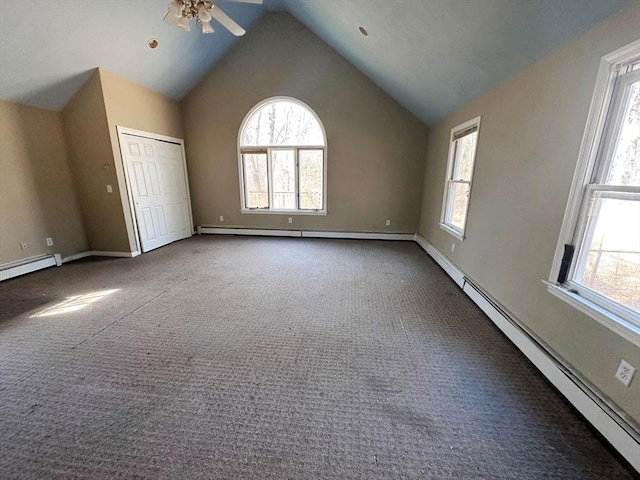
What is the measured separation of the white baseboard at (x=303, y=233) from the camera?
5438mm

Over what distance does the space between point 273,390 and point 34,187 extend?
14.6 ft

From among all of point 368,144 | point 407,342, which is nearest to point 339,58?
point 368,144

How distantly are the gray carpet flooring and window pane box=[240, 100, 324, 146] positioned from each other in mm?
3351

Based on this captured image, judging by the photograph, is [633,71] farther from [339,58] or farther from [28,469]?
[339,58]

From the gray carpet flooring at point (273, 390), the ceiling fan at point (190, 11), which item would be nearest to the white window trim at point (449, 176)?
the gray carpet flooring at point (273, 390)

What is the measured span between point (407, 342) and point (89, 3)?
15.2 ft

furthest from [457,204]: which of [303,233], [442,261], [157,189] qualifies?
[157,189]

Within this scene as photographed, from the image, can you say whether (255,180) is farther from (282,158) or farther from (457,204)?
(457,204)

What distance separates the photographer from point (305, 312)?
2602mm

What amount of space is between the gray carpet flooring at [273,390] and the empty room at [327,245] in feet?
0.05

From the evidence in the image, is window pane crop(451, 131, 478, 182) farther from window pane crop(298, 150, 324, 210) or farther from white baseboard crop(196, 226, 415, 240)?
window pane crop(298, 150, 324, 210)

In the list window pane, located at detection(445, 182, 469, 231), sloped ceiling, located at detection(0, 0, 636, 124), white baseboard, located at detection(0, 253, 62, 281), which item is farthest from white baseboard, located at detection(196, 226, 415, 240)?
white baseboard, located at detection(0, 253, 62, 281)

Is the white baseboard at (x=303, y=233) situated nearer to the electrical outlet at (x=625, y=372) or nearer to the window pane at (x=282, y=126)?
the window pane at (x=282, y=126)

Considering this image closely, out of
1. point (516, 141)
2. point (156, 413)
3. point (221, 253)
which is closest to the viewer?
point (156, 413)
